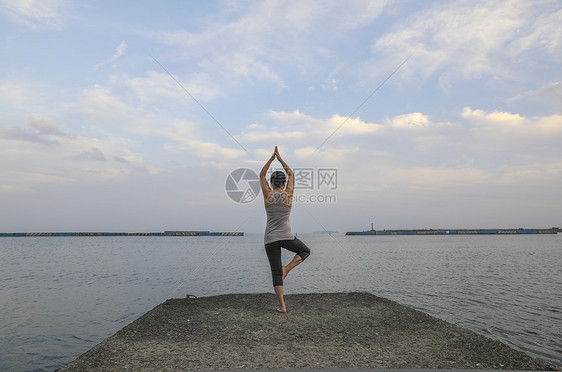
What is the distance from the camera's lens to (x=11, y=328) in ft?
35.3

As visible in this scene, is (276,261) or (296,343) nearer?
(296,343)

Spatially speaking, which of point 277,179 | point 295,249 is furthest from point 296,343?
point 277,179

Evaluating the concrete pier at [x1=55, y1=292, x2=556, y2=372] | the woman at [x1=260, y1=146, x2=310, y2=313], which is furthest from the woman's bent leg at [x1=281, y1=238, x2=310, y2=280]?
the concrete pier at [x1=55, y1=292, x2=556, y2=372]

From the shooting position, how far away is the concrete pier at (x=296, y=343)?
13.5 ft

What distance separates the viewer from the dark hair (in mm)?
6875

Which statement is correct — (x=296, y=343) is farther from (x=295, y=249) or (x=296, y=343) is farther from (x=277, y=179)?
(x=277, y=179)

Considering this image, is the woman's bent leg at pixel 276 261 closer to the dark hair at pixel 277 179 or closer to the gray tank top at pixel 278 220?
the gray tank top at pixel 278 220

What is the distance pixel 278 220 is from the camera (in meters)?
6.89

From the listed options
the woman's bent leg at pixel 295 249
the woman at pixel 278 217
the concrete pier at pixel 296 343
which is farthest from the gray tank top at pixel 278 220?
the concrete pier at pixel 296 343

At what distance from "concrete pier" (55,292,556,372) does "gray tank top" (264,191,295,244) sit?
4.98 ft

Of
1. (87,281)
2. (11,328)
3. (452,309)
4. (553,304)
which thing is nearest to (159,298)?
(11,328)

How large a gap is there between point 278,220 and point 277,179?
2.64ft

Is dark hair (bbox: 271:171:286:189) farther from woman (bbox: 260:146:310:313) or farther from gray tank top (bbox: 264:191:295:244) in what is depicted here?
gray tank top (bbox: 264:191:295:244)

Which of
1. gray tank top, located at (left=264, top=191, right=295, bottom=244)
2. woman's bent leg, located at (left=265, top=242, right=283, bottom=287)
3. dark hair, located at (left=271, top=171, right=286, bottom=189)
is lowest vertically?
woman's bent leg, located at (left=265, top=242, right=283, bottom=287)
